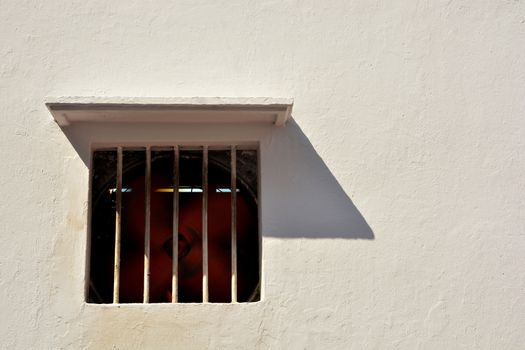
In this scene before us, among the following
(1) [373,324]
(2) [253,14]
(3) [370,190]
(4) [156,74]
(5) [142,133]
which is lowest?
(1) [373,324]

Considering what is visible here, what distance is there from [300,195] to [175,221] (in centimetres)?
78

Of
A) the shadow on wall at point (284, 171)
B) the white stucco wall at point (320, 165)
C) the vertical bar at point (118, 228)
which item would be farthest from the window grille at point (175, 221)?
the white stucco wall at point (320, 165)

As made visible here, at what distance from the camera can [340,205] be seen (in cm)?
574

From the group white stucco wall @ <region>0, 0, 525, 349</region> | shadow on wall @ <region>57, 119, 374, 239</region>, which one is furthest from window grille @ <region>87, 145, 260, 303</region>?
white stucco wall @ <region>0, 0, 525, 349</region>

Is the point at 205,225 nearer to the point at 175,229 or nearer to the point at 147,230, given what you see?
the point at 175,229

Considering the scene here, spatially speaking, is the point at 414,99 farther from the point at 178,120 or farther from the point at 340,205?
the point at 178,120

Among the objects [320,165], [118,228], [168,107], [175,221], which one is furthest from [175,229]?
[320,165]

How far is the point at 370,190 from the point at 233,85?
106cm

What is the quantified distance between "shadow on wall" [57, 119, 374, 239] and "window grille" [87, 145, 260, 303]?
12 cm

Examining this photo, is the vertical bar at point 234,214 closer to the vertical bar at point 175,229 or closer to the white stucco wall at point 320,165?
the white stucco wall at point 320,165

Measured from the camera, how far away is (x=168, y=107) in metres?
5.58

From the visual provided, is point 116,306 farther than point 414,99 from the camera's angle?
No

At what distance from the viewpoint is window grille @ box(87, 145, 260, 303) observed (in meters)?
5.82

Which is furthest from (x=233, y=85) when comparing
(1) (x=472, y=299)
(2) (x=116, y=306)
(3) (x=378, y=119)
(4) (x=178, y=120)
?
(1) (x=472, y=299)
